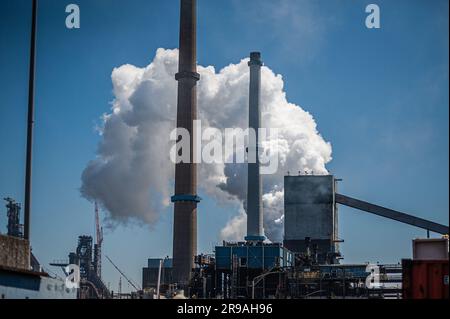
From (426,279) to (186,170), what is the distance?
56.2 meters

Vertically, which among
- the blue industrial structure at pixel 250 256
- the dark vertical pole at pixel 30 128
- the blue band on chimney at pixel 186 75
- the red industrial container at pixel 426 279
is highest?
the blue band on chimney at pixel 186 75

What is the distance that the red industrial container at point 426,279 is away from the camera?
23.2m

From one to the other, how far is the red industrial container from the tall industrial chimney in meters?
54.2

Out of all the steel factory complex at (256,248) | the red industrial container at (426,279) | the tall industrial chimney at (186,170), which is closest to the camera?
the red industrial container at (426,279)

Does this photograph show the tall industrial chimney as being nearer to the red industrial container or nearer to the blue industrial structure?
the blue industrial structure

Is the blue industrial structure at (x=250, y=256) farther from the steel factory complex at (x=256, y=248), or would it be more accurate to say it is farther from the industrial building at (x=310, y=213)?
the industrial building at (x=310, y=213)

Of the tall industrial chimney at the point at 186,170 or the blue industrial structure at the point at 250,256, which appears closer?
the blue industrial structure at the point at 250,256

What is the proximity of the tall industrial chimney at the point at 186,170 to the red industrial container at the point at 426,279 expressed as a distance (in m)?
54.2

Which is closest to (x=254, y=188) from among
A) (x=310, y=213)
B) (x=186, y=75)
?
(x=310, y=213)

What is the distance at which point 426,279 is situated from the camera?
2356 centimetres

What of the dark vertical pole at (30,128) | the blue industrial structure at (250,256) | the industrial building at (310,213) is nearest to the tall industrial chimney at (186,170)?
the blue industrial structure at (250,256)

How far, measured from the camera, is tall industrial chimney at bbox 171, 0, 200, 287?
77.5 m

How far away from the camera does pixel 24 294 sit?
2909 centimetres
